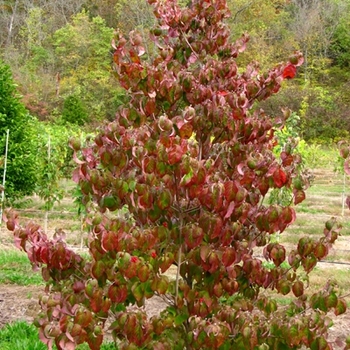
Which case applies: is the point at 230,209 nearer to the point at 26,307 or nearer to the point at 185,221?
the point at 185,221

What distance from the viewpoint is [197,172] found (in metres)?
1.95

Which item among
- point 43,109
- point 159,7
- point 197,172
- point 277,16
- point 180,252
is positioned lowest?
point 43,109

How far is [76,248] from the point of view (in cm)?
824

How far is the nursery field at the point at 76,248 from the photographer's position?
4742 millimetres

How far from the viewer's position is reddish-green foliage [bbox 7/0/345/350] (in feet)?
6.34

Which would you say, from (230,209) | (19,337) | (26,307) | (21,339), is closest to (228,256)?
(230,209)

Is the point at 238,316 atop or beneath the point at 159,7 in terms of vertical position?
beneath

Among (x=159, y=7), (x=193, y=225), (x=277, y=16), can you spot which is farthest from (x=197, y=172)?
(x=277, y=16)

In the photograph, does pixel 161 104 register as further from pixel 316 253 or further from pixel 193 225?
pixel 316 253

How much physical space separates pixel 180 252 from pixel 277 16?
3721 centimetres

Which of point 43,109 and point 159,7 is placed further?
point 43,109

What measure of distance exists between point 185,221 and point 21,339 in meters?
2.16

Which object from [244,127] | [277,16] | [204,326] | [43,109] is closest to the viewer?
[204,326]

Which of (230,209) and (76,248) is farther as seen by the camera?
(76,248)
